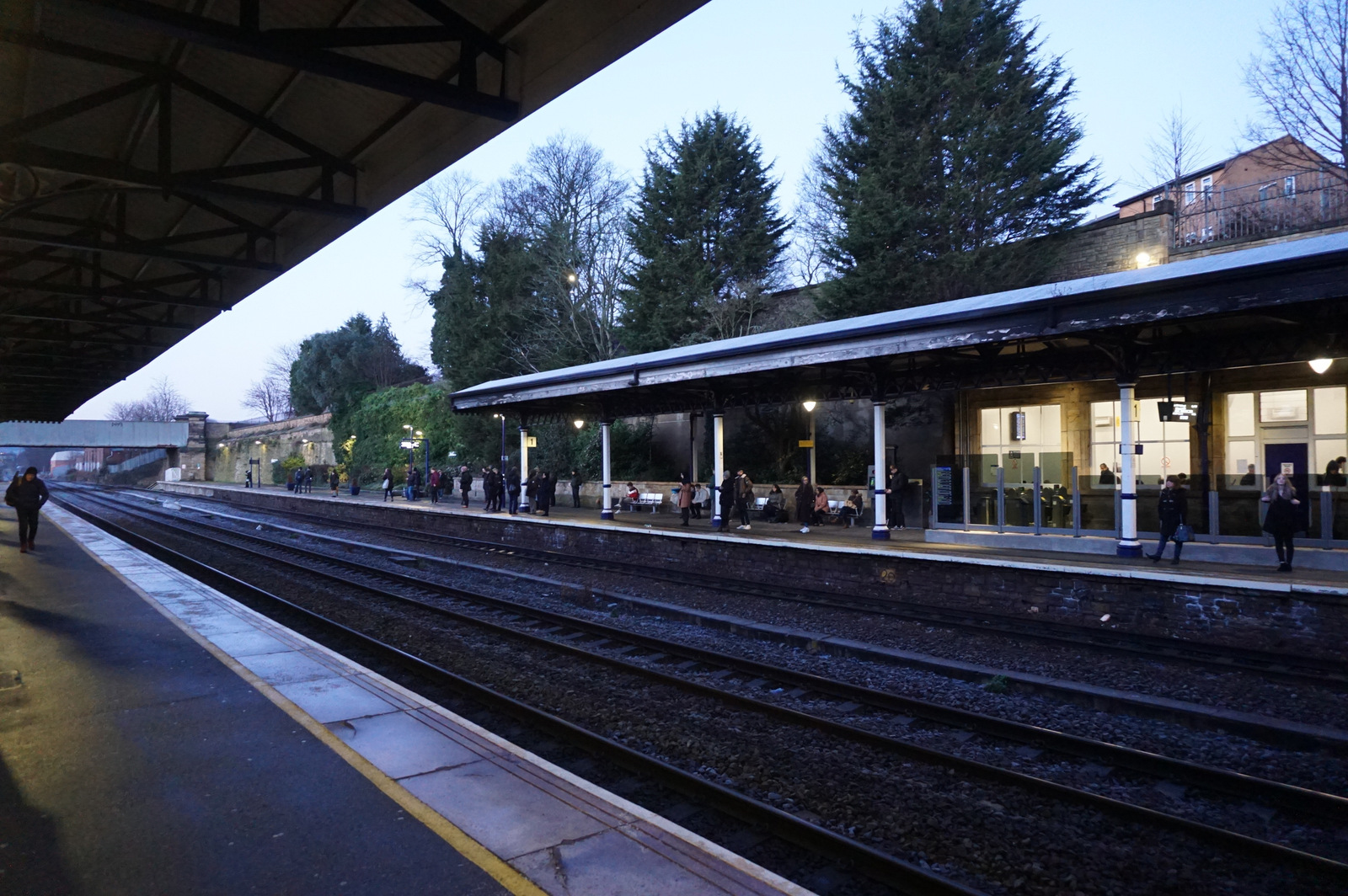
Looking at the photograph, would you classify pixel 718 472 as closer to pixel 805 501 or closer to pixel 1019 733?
pixel 805 501

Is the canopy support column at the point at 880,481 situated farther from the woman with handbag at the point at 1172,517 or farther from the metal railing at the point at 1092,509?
the woman with handbag at the point at 1172,517

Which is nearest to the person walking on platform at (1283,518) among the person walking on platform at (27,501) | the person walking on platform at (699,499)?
the person walking on platform at (699,499)

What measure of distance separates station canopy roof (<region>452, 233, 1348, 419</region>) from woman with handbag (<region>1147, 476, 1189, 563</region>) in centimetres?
204

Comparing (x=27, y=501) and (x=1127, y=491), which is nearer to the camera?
(x=1127, y=491)

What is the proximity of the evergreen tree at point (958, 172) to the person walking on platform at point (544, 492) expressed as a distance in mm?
10879

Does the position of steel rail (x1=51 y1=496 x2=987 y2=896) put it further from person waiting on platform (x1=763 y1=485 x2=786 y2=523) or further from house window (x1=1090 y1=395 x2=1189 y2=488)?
house window (x1=1090 y1=395 x2=1189 y2=488)

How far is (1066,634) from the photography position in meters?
10.3

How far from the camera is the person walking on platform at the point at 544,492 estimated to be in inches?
978

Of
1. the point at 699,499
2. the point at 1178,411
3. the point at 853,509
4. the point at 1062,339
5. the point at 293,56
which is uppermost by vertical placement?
the point at 293,56

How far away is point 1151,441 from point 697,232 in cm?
1929

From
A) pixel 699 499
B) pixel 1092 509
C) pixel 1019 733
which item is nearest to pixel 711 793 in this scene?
pixel 1019 733

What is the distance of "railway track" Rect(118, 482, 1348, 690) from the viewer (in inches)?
334

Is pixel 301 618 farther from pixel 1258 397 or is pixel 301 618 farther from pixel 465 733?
pixel 1258 397

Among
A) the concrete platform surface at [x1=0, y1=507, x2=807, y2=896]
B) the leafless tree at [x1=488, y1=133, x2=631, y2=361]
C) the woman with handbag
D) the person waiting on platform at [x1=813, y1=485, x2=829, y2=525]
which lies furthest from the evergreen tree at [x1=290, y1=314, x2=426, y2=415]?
the concrete platform surface at [x1=0, y1=507, x2=807, y2=896]
